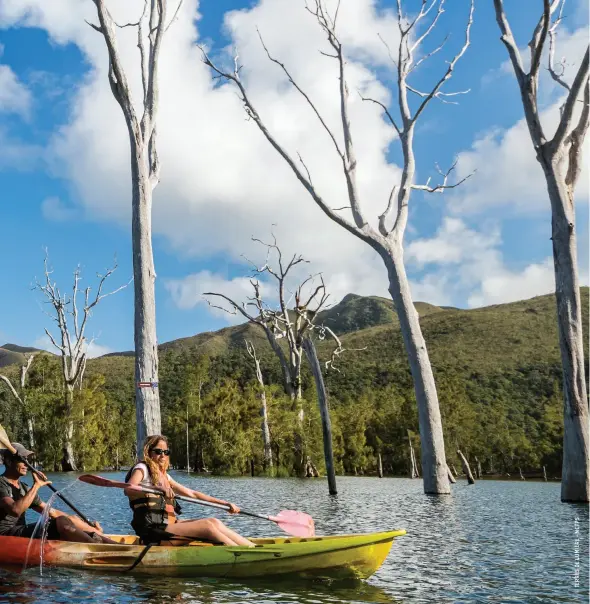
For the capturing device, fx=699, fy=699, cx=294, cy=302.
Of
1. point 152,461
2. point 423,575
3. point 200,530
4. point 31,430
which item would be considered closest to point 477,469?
point 31,430

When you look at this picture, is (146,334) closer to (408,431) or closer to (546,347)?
(408,431)

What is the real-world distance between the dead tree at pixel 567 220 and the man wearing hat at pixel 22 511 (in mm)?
10665

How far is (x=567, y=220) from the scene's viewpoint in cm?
1598

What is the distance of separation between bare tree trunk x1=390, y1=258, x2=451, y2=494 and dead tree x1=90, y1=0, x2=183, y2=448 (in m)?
7.76

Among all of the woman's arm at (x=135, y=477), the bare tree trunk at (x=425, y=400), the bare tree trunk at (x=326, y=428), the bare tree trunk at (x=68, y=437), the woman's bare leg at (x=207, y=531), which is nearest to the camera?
the woman's arm at (x=135, y=477)

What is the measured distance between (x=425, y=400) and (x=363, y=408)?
4181cm

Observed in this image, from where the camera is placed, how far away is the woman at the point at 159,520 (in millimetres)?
8047

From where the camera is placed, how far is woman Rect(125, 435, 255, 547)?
805 centimetres

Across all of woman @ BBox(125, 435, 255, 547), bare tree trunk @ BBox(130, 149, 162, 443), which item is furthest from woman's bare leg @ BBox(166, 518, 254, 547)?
bare tree trunk @ BBox(130, 149, 162, 443)

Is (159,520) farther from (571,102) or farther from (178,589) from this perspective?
(571,102)

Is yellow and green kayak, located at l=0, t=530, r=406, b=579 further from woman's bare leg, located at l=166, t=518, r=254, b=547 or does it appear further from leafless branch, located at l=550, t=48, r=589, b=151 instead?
leafless branch, located at l=550, t=48, r=589, b=151

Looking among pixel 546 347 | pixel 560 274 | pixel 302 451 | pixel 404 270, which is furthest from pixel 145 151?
pixel 546 347

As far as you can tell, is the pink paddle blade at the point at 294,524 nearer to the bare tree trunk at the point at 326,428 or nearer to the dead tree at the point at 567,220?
the dead tree at the point at 567,220

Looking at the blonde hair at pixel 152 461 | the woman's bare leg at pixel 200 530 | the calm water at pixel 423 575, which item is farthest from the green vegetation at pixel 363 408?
the woman's bare leg at pixel 200 530
